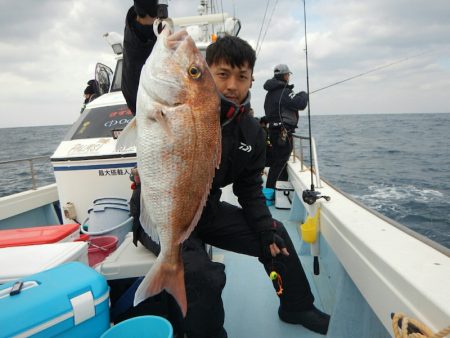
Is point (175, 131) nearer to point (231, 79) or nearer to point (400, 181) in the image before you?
point (231, 79)

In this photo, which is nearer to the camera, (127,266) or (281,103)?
(127,266)

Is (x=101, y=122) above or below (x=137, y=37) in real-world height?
below

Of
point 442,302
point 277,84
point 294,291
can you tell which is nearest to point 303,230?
point 294,291

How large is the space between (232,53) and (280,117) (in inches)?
163

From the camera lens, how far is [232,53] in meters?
1.92

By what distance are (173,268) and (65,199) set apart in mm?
3110

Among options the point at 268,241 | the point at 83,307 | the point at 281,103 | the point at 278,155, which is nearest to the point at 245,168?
the point at 268,241

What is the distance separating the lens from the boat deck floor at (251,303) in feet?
7.96

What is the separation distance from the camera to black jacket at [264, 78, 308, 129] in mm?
5734

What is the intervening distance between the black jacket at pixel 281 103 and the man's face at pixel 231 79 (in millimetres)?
3897

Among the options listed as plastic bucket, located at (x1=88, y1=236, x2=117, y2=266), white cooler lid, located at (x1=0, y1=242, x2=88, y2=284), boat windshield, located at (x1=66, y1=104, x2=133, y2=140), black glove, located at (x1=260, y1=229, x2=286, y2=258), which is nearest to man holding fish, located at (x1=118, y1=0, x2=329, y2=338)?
black glove, located at (x1=260, y1=229, x2=286, y2=258)

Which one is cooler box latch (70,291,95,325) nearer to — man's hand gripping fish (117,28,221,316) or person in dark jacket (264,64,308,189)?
man's hand gripping fish (117,28,221,316)

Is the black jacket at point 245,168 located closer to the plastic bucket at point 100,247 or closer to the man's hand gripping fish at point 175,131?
the man's hand gripping fish at point 175,131

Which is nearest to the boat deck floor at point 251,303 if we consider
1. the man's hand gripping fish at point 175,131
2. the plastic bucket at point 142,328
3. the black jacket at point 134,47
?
the plastic bucket at point 142,328
